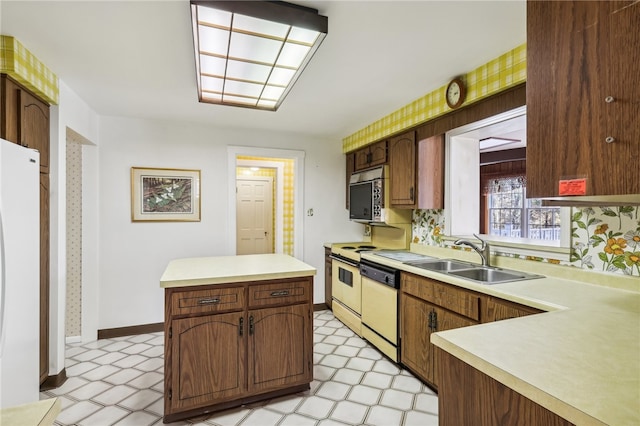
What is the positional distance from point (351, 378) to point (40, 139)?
9.36 feet

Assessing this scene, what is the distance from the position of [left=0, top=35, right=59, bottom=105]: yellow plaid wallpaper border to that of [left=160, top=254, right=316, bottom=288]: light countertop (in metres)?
1.48

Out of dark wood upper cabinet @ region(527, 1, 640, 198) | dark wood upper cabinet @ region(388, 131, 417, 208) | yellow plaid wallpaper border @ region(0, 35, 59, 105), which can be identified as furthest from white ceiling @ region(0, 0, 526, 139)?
dark wood upper cabinet @ region(527, 1, 640, 198)

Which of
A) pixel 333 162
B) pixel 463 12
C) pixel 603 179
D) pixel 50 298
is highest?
pixel 463 12

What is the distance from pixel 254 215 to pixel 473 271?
429cm

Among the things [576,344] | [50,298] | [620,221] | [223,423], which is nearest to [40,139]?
[50,298]

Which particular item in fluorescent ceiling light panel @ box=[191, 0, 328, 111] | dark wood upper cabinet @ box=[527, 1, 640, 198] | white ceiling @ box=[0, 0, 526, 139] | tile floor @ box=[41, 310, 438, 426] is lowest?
tile floor @ box=[41, 310, 438, 426]

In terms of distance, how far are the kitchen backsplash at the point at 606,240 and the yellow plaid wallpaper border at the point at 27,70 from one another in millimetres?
3485

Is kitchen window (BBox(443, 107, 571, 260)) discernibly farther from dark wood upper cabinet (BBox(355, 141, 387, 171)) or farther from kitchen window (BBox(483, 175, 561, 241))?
dark wood upper cabinet (BBox(355, 141, 387, 171))

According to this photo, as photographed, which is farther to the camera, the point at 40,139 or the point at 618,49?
the point at 40,139

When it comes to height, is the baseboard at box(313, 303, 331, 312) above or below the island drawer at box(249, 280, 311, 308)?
below

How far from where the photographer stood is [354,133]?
4.02 metres

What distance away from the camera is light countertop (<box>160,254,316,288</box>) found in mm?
1910

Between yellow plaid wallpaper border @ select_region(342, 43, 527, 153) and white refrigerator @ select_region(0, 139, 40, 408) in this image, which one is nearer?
white refrigerator @ select_region(0, 139, 40, 408)

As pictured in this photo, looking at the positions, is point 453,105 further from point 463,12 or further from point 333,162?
point 333,162
